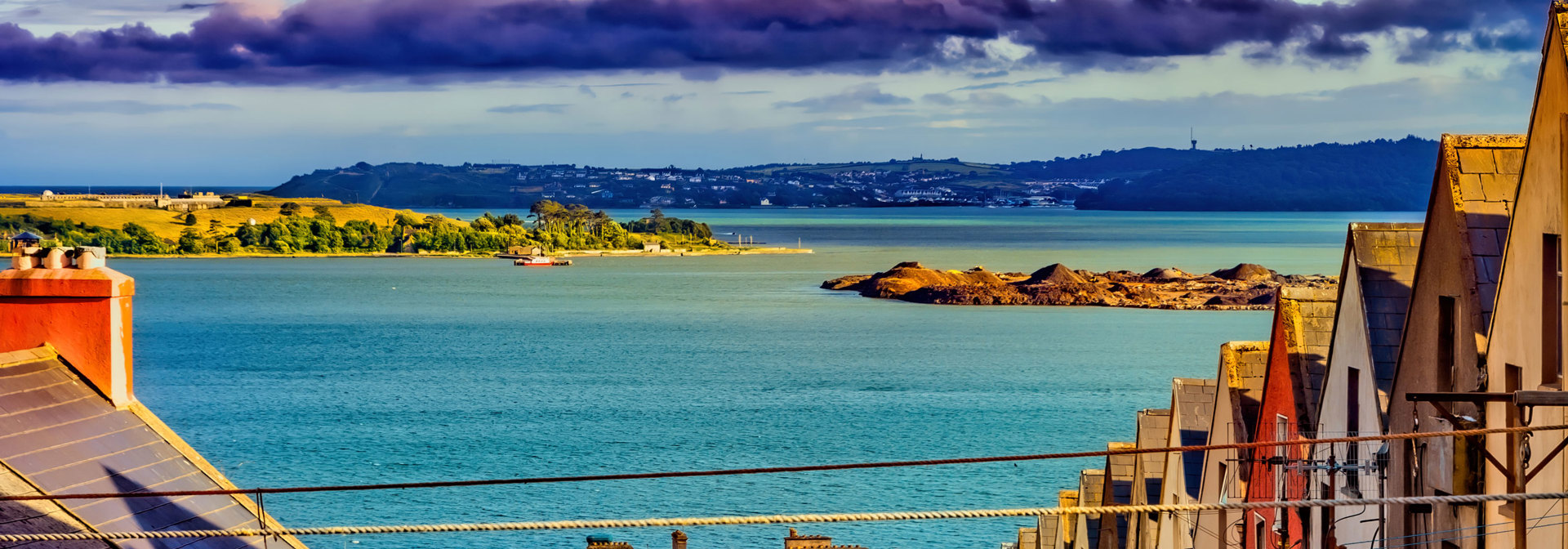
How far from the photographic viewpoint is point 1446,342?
10242mm

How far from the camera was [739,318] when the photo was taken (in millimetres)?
128250

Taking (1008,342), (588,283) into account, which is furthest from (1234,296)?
(588,283)

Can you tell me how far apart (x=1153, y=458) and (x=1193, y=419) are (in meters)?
1.51

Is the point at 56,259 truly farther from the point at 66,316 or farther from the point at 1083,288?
the point at 1083,288

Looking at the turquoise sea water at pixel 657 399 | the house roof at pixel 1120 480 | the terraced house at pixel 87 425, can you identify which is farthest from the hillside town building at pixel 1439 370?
the turquoise sea water at pixel 657 399

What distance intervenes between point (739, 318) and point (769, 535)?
84933 mm

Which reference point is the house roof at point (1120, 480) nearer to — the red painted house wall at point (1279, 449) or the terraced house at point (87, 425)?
the red painted house wall at point (1279, 449)

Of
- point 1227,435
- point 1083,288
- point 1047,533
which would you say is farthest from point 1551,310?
point 1083,288

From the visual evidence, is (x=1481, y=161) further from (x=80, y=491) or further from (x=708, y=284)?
(x=708, y=284)

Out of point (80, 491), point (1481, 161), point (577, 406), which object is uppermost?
point (1481, 161)

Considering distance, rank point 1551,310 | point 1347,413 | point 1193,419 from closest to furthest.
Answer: point 1551,310
point 1347,413
point 1193,419

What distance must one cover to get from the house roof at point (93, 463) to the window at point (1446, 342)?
8.65 meters

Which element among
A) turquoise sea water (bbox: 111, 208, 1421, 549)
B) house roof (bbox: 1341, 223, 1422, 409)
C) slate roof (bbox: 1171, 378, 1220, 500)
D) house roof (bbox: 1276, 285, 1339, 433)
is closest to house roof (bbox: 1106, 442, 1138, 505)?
slate roof (bbox: 1171, 378, 1220, 500)

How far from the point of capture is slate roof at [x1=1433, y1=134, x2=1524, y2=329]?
987 centimetres
